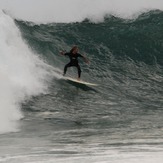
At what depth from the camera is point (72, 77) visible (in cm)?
1684

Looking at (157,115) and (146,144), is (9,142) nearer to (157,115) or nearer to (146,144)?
(146,144)

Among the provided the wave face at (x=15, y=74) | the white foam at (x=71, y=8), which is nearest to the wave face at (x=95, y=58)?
the wave face at (x=15, y=74)

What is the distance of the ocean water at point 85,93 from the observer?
883 centimetres

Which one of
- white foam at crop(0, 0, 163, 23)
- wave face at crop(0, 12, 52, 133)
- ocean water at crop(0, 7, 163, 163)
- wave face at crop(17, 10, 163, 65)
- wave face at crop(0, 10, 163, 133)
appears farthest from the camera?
white foam at crop(0, 0, 163, 23)

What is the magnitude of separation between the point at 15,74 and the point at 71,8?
9707 millimetres

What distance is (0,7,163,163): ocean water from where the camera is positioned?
8828mm

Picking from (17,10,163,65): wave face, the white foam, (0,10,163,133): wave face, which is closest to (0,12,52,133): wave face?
(0,10,163,133): wave face

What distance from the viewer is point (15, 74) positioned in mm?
14836

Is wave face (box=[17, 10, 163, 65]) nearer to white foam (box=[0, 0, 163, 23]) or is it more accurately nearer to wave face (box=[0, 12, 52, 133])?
white foam (box=[0, 0, 163, 23])

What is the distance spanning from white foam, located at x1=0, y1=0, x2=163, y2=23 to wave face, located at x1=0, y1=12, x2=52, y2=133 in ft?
13.9

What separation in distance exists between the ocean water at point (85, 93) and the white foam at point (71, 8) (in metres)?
0.60

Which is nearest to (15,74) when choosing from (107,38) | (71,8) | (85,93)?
(85,93)

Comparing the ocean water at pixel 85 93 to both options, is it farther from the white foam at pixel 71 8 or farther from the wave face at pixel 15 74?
the white foam at pixel 71 8

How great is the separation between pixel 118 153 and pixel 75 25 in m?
14.0
